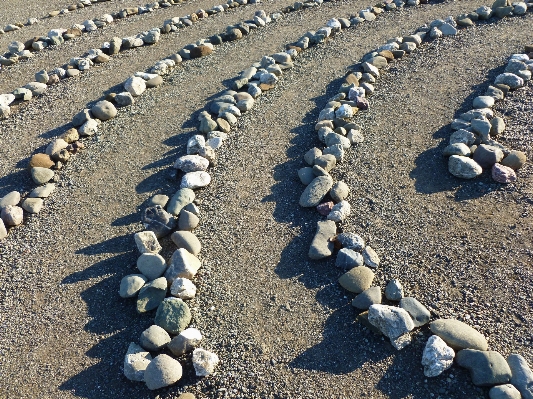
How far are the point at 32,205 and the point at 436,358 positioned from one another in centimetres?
431

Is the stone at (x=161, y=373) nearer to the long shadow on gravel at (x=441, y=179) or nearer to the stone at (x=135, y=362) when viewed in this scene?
the stone at (x=135, y=362)

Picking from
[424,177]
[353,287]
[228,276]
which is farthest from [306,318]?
[424,177]

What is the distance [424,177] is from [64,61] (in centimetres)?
645

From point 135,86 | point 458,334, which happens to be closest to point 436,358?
point 458,334

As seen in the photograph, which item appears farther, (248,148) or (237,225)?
(248,148)

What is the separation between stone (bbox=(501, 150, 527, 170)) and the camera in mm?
5207

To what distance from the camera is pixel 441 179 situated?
5.24 m

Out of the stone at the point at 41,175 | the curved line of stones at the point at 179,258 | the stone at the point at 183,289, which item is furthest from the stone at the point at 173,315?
the stone at the point at 41,175

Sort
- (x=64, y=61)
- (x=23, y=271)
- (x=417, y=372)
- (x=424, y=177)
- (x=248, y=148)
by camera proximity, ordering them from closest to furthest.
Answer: (x=417, y=372) → (x=23, y=271) → (x=424, y=177) → (x=248, y=148) → (x=64, y=61)

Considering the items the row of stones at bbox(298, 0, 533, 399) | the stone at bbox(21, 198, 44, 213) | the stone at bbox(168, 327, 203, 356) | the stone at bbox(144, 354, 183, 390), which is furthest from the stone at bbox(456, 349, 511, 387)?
the stone at bbox(21, 198, 44, 213)

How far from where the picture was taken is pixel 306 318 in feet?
13.0

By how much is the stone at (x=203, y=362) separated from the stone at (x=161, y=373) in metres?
0.13

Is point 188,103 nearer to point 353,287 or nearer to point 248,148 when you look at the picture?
point 248,148

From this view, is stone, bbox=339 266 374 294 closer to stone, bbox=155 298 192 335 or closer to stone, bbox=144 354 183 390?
stone, bbox=155 298 192 335
